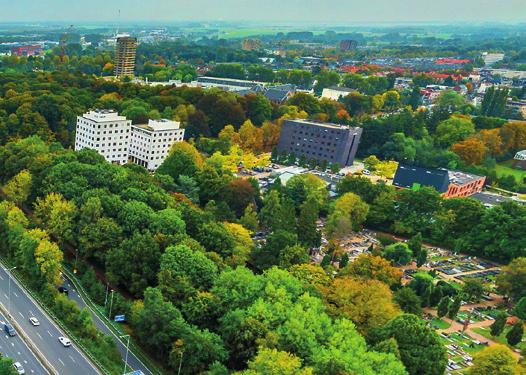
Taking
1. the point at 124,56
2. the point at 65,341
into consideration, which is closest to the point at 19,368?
the point at 65,341

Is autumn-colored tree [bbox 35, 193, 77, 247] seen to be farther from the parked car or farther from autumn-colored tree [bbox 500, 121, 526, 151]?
autumn-colored tree [bbox 500, 121, 526, 151]

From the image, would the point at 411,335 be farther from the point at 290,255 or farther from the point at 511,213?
the point at 511,213

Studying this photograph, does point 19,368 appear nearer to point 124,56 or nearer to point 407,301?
point 407,301

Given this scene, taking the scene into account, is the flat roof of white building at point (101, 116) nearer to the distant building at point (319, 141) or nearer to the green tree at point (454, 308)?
the distant building at point (319, 141)

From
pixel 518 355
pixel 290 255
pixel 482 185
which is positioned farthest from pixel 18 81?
pixel 518 355

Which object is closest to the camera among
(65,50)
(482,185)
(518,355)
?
(518,355)
